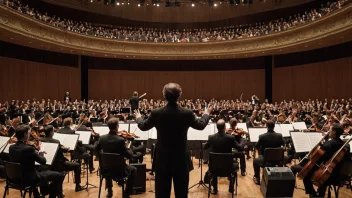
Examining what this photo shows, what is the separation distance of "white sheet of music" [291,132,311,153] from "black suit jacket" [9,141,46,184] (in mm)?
4016

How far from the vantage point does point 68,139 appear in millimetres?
5465

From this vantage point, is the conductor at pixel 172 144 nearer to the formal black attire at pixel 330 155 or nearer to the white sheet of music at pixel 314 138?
the formal black attire at pixel 330 155

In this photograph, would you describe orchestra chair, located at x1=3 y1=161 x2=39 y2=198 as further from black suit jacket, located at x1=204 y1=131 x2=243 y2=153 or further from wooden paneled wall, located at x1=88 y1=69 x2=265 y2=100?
wooden paneled wall, located at x1=88 y1=69 x2=265 y2=100

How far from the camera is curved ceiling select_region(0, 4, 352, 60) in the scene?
542 inches

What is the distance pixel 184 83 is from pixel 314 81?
957 centimetres

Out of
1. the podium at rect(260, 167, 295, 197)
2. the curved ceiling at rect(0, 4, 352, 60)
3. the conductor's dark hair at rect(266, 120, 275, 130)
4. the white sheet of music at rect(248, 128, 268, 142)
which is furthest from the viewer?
the curved ceiling at rect(0, 4, 352, 60)

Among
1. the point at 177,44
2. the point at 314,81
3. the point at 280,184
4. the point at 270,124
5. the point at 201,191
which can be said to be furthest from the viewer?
the point at 177,44

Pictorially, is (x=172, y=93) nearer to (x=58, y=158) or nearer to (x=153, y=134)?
(x=58, y=158)

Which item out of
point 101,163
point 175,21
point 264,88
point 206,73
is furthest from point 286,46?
point 101,163

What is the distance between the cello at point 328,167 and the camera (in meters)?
4.17

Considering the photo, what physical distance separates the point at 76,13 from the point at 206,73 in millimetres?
10613

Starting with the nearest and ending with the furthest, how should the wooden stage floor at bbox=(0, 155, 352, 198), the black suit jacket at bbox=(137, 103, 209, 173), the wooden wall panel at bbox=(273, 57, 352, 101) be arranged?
the black suit jacket at bbox=(137, 103, 209, 173) < the wooden stage floor at bbox=(0, 155, 352, 198) < the wooden wall panel at bbox=(273, 57, 352, 101)

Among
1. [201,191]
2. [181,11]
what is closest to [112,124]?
[201,191]

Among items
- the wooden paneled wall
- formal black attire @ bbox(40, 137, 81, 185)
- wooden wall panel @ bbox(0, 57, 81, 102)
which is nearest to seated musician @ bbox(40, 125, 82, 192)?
formal black attire @ bbox(40, 137, 81, 185)
